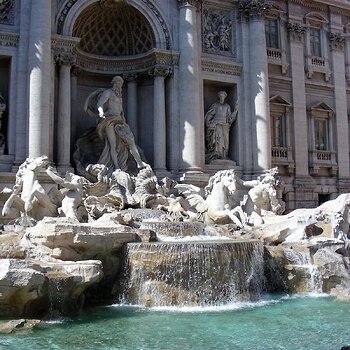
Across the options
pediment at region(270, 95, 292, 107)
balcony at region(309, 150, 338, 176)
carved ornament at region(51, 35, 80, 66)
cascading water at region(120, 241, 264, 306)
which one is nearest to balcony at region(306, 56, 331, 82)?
pediment at region(270, 95, 292, 107)

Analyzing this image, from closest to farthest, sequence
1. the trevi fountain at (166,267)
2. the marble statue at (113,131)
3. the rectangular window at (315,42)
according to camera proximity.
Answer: the trevi fountain at (166,267) < the marble statue at (113,131) < the rectangular window at (315,42)

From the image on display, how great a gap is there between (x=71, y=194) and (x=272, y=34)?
42.9ft

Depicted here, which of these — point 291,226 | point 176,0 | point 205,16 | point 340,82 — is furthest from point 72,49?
point 340,82

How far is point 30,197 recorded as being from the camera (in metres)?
13.4

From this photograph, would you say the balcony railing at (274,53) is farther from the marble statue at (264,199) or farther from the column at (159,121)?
the marble statue at (264,199)

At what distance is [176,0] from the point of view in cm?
1950

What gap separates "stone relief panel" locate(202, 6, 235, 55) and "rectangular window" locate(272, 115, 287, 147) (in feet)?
11.7

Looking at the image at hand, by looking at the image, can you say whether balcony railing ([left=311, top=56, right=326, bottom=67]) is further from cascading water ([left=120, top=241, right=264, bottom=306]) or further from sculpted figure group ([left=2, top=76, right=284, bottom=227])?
cascading water ([left=120, top=241, right=264, bottom=306])

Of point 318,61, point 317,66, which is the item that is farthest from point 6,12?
point 318,61

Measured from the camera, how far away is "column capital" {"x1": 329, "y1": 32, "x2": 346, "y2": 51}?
78.9 feet

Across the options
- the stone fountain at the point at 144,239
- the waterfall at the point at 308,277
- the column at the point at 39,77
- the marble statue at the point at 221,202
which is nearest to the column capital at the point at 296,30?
the stone fountain at the point at 144,239

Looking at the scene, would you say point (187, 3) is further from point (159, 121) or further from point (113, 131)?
point (113, 131)

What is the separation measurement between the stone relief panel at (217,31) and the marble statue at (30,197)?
9.55 m

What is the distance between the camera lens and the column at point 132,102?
1992 cm
